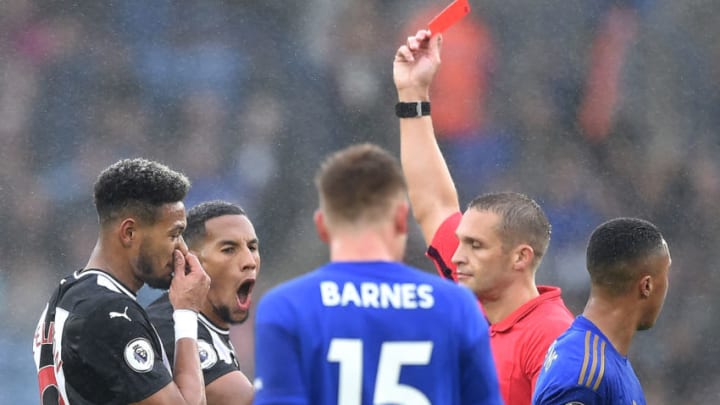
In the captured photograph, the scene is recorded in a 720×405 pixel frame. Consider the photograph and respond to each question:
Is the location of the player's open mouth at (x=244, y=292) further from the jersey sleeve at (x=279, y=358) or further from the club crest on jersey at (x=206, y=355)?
the jersey sleeve at (x=279, y=358)

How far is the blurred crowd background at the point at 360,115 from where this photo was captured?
30.7 feet

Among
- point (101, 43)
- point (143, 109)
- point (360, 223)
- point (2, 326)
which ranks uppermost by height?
point (101, 43)

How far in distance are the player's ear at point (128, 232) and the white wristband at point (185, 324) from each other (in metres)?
0.31

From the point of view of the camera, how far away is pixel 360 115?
9734mm

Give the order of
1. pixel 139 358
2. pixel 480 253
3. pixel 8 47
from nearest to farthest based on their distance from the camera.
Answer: pixel 139 358 → pixel 480 253 → pixel 8 47

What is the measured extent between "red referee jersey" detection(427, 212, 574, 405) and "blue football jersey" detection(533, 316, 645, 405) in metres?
0.45

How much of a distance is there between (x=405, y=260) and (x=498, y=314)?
15.1 ft

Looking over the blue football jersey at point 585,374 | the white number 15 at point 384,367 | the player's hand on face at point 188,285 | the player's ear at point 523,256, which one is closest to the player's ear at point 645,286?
the blue football jersey at point 585,374

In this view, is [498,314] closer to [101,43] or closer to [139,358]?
[139,358]

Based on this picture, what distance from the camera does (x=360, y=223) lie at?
3047 mm

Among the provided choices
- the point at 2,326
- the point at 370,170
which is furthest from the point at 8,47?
the point at 370,170

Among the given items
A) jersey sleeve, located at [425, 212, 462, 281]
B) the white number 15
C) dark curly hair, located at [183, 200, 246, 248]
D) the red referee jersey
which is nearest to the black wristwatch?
jersey sleeve, located at [425, 212, 462, 281]

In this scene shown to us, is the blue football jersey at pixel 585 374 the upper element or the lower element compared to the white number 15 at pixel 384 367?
lower

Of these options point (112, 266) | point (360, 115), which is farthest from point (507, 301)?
point (360, 115)
